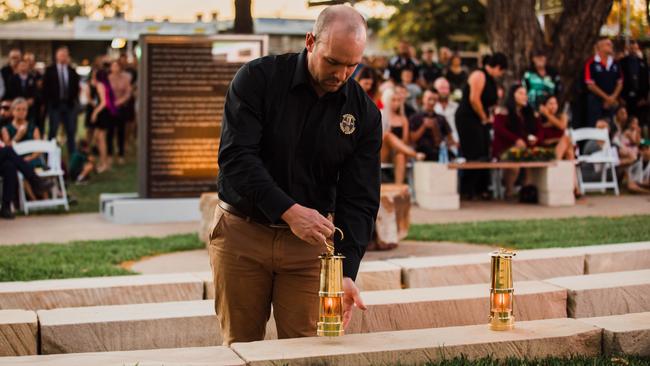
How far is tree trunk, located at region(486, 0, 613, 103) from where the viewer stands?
20.0 meters

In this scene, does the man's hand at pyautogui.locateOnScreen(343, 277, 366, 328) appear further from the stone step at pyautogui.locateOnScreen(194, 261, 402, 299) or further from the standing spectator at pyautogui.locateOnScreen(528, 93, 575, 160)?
the standing spectator at pyautogui.locateOnScreen(528, 93, 575, 160)

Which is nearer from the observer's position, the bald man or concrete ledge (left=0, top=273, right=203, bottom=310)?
the bald man

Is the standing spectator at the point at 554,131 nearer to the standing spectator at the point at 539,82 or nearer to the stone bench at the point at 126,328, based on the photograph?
the standing spectator at the point at 539,82

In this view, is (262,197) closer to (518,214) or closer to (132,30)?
(518,214)

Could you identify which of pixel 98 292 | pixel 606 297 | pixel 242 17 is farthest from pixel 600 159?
pixel 98 292

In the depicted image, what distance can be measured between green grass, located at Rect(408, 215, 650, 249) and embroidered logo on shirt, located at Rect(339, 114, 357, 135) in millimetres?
6685

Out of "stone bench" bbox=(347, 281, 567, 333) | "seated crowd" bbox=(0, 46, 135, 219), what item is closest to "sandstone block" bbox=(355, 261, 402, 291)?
"stone bench" bbox=(347, 281, 567, 333)

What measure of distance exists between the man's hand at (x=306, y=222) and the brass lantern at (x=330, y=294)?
7.4 inches

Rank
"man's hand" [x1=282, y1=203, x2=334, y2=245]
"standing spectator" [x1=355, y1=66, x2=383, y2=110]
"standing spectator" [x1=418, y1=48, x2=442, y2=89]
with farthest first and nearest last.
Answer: "standing spectator" [x1=418, y1=48, x2=442, y2=89]
"standing spectator" [x1=355, y1=66, x2=383, y2=110]
"man's hand" [x1=282, y1=203, x2=334, y2=245]

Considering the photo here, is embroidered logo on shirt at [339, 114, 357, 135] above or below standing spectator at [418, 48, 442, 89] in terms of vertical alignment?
below

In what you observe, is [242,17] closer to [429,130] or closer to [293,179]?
[429,130]

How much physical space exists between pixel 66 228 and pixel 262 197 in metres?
9.02

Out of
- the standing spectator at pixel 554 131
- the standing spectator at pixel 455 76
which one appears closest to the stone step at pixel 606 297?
the standing spectator at pixel 554 131

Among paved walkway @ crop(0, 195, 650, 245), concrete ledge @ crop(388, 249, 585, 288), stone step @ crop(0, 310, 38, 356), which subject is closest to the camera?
stone step @ crop(0, 310, 38, 356)
